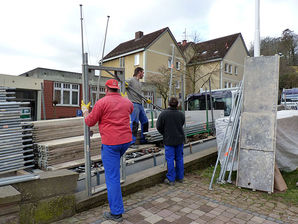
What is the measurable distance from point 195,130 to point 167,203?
4961 millimetres

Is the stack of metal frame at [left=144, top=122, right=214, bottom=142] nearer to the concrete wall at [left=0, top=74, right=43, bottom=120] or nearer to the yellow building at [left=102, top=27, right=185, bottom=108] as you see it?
the concrete wall at [left=0, top=74, right=43, bottom=120]

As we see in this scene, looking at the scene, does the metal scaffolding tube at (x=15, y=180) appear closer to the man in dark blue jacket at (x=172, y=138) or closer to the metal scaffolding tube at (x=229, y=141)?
the man in dark blue jacket at (x=172, y=138)

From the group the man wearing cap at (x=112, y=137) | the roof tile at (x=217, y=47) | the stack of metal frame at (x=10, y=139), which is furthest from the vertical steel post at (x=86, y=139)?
the roof tile at (x=217, y=47)

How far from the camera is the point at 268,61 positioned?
464cm

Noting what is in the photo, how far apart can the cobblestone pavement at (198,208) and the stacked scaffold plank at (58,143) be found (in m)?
1.63

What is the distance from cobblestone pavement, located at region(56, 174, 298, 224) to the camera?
3268mm

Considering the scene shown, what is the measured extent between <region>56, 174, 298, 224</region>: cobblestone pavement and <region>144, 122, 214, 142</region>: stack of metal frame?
243 centimetres

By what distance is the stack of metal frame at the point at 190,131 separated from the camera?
22.6 feet

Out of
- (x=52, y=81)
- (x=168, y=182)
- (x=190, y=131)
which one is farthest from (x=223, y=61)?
(x=168, y=182)

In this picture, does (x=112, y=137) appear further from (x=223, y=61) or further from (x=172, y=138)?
(x=223, y=61)

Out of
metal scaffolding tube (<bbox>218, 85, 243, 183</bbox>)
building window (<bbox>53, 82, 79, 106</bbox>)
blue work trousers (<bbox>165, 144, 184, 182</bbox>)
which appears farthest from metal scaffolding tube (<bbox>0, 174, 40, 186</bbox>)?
building window (<bbox>53, 82, 79, 106</bbox>)

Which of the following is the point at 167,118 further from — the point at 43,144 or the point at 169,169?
the point at 43,144

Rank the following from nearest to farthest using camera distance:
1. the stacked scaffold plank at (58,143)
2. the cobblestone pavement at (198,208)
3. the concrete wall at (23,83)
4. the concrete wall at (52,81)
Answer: the cobblestone pavement at (198,208) < the stacked scaffold plank at (58,143) < the concrete wall at (23,83) < the concrete wall at (52,81)

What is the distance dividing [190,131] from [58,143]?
4776 mm
